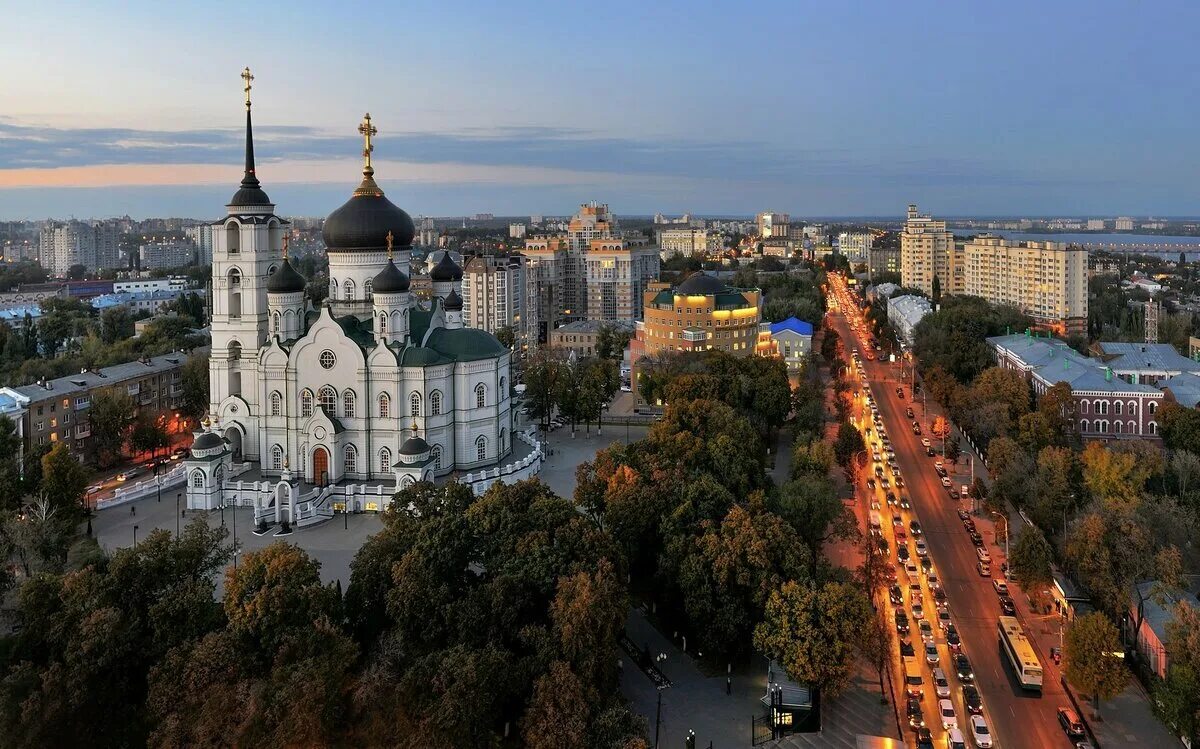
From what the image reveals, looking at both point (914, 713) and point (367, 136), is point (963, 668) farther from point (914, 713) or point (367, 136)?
point (367, 136)

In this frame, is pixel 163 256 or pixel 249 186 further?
pixel 163 256

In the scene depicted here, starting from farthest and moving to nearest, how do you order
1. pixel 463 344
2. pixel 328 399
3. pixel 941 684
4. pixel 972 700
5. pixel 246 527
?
pixel 463 344 → pixel 328 399 → pixel 246 527 → pixel 941 684 → pixel 972 700

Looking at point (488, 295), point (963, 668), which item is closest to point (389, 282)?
point (963, 668)

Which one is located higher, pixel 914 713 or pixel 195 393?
pixel 195 393

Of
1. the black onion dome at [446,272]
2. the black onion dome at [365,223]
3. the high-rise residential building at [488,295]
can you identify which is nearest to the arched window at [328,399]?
the black onion dome at [365,223]

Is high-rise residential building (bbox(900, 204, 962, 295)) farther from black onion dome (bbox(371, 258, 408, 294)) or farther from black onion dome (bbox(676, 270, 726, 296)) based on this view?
black onion dome (bbox(371, 258, 408, 294))

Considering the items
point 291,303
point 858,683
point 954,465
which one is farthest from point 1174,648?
point 291,303
